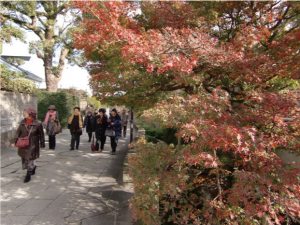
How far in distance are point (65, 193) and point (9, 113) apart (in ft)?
20.2

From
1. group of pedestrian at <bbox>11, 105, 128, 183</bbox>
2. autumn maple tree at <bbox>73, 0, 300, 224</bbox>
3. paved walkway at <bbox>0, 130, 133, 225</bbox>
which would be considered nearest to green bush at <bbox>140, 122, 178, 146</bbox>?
group of pedestrian at <bbox>11, 105, 128, 183</bbox>

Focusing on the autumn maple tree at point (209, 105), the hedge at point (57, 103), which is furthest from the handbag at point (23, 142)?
the hedge at point (57, 103)

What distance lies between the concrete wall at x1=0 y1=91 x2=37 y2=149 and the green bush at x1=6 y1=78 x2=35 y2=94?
0.22 m

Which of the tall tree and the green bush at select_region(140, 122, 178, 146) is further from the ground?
the tall tree

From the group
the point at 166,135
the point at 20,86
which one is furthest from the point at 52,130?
the point at 166,135

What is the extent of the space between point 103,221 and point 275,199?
2560 millimetres

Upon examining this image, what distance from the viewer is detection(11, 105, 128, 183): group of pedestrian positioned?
5.15 m

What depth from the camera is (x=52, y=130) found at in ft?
26.7

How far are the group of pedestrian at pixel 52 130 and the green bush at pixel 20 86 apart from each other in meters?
2.59

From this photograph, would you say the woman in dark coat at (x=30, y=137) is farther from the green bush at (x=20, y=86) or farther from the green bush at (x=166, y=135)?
the green bush at (x=166, y=135)

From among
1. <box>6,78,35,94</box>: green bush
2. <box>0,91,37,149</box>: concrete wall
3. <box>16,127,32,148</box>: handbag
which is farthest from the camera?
<box>6,78,35,94</box>: green bush

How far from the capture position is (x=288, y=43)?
4180mm

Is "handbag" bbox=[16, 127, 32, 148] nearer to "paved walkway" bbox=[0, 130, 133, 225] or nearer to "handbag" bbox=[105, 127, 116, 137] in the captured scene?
"paved walkway" bbox=[0, 130, 133, 225]

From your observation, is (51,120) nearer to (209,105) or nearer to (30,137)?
(30,137)
